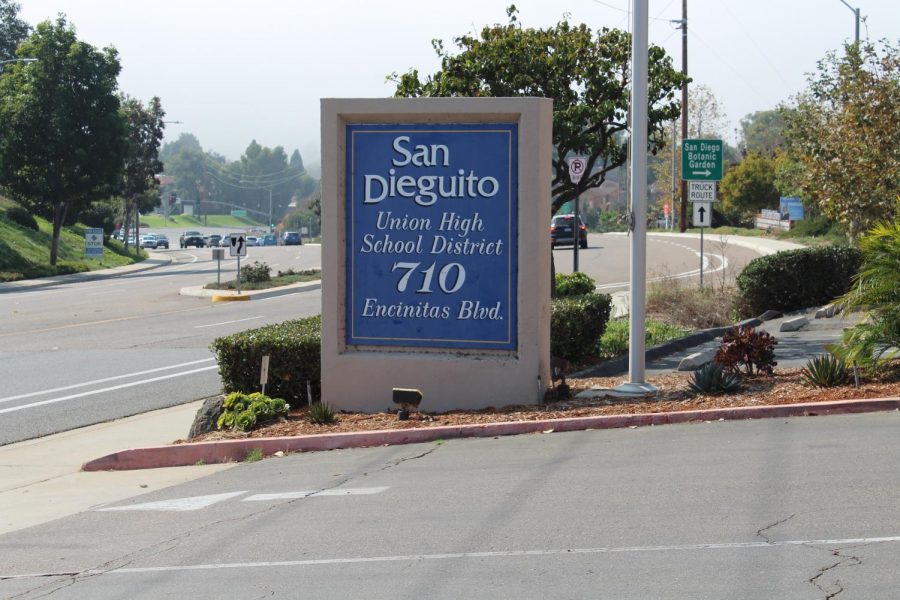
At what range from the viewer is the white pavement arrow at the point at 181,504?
871 cm

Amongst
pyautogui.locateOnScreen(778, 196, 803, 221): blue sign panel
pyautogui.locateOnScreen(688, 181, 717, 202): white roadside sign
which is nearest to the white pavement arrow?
pyautogui.locateOnScreen(688, 181, 717, 202): white roadside sign

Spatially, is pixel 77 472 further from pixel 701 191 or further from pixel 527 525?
pixel 701 191

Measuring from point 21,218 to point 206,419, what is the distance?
49.0 m

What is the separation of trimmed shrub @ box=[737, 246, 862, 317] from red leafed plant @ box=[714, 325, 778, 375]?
29.9ft

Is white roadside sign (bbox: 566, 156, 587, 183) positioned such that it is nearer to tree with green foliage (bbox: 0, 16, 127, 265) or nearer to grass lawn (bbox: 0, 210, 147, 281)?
grass lawn (bbox: 0, 210, 147, 281)

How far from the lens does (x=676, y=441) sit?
9.52 meters

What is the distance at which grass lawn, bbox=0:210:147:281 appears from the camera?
47.1 m

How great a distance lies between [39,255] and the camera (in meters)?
51.6

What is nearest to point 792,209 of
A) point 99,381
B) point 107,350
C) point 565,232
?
point 565,232

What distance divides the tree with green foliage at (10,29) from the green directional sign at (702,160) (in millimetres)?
88284

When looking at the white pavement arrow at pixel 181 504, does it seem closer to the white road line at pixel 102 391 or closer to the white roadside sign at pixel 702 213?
the white road line at pixel 102 391

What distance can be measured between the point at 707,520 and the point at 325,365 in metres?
5.89

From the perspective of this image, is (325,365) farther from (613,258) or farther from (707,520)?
(613,258)

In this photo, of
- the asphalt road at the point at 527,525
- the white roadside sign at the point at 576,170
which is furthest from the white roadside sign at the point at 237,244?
the asphalt road at the point at 527,525
